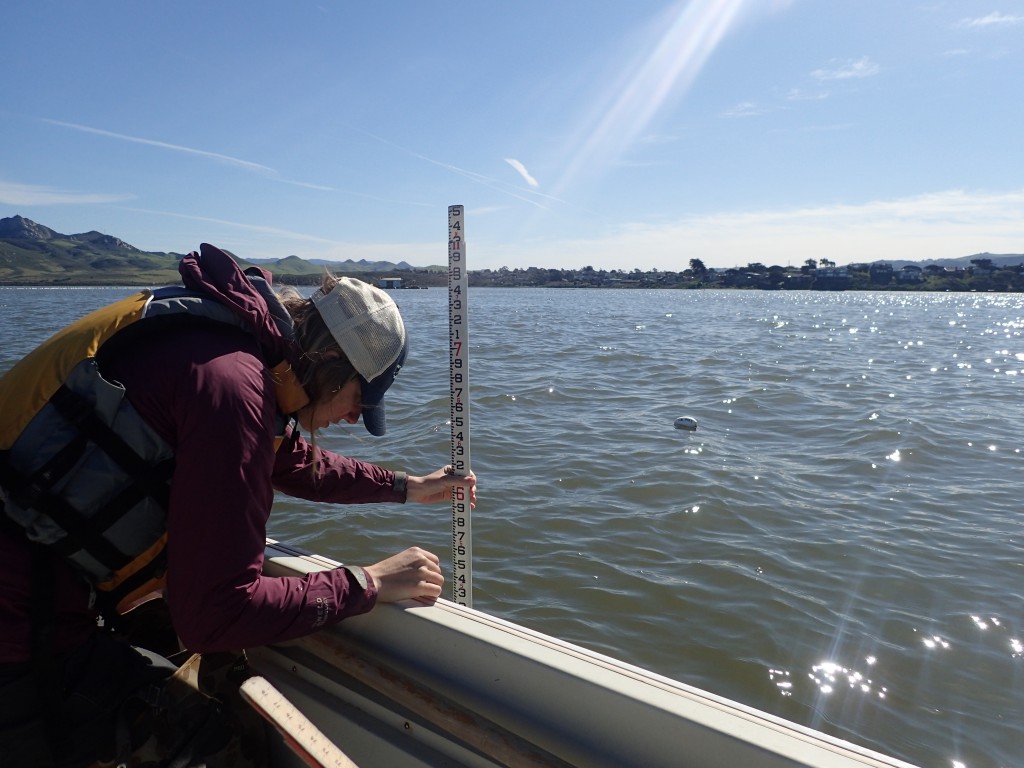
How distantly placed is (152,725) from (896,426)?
10.4 metres

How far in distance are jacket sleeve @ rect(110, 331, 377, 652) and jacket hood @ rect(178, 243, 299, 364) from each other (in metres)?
0.09

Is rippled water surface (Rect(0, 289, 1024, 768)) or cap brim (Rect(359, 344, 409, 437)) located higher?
cap brim (Rect(359, 344, 409, 437))

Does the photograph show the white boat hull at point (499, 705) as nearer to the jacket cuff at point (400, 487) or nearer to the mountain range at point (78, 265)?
the jacket cuff at point (400, 487)

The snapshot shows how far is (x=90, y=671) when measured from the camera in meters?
1.81

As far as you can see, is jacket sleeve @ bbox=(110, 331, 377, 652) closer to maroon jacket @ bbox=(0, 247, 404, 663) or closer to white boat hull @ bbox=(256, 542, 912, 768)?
maroon jacket @ bbox=(0, 247, 404, 663)

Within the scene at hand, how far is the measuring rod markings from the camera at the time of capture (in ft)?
9.02

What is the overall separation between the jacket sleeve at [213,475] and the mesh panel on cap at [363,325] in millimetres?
244

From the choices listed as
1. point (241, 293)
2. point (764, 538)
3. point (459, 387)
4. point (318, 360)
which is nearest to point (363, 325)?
point (318, 360)

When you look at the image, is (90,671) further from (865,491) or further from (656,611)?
(865,491)

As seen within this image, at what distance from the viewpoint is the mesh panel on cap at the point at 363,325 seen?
73.4 inches

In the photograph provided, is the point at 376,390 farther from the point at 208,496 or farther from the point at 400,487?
the point at 400,487

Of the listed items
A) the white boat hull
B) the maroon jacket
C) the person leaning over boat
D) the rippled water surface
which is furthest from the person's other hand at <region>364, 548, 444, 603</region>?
the rippled water surface

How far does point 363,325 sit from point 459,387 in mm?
1026

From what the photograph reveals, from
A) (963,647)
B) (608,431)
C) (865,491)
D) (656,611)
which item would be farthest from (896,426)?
(656,611)
